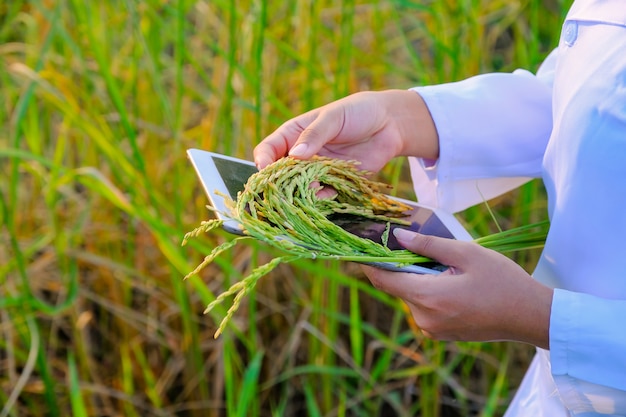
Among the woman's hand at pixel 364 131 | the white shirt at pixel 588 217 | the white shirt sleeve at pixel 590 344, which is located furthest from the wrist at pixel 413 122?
the white shirt sleeve at pixel 590 344

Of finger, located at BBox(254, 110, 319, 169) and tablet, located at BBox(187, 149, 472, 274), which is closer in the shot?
tablet, located at BBox(187, 149, 472, 274)

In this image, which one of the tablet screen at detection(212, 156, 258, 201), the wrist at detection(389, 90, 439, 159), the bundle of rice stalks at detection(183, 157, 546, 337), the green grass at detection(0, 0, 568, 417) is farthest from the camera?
the green grass at detection(0, 0, 568, 417)

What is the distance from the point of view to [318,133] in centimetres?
78

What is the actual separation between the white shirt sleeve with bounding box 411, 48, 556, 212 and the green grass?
29cm

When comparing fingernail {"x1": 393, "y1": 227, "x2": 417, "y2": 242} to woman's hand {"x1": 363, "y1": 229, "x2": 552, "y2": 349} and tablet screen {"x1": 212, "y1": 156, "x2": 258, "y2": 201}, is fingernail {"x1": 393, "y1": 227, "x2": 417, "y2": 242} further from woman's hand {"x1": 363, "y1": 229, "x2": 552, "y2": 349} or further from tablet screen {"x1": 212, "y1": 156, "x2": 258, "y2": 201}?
tablet screen {"x1": 212, "y1": 156, "x2": 258, "y2": 201}

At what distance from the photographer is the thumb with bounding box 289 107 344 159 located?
748 mm

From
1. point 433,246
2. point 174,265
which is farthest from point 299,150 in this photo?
point 174,265

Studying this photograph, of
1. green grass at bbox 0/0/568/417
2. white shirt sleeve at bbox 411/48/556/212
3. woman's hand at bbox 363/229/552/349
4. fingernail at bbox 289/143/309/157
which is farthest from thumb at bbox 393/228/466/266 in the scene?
green grass at bbox 0/0/568/417

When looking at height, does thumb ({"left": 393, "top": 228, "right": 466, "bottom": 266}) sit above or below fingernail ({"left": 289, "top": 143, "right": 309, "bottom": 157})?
below

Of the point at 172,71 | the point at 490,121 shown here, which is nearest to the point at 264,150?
the point at 490,121

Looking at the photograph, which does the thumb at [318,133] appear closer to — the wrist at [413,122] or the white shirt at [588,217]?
the wrist at [413,122]

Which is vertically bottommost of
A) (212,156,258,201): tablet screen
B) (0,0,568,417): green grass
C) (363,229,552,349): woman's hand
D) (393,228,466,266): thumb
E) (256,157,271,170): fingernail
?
(0,0,568,417): green grass

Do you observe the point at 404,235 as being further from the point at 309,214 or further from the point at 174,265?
the point at 174,265

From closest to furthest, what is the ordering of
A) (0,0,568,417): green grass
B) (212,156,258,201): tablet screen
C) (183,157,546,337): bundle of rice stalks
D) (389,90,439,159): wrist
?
(183,157,546,337): bundle of rice stalks
(212,156,258,201): tablet screen
(389,90,439,159): wrist
(0,0,568,417): green grass
